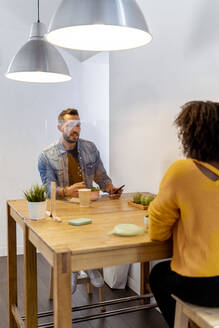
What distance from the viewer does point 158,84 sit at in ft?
8.89

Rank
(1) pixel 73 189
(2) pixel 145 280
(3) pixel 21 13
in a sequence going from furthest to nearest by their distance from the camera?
(3) pixel 21 13
(2) pixel 145 280
(1) pixel 73 189

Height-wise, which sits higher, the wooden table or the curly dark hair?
the curly dark hair

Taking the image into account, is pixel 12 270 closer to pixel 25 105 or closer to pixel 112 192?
pixel 112 192

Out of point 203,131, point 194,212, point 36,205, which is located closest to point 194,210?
point 194,212

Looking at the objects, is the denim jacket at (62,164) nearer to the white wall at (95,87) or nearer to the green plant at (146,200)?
the green plant at (146,200)

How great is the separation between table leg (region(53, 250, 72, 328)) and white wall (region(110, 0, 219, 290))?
126cm

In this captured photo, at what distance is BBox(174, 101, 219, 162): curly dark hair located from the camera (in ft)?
4.98

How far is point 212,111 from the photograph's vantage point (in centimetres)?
153

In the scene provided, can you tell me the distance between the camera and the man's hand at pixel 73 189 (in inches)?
94.7

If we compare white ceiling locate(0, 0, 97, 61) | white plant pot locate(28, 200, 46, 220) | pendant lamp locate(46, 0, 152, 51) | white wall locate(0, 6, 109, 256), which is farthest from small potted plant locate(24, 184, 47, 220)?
white ceiling locate(0, 0, 97, 61)

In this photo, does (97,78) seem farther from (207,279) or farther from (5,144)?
(207,279)

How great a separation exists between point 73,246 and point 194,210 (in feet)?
1.59

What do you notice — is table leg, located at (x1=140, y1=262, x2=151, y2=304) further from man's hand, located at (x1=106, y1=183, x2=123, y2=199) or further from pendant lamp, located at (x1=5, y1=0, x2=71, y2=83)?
pendant lamp, located at (x1=5, y1=0, x2=71, y2=83)

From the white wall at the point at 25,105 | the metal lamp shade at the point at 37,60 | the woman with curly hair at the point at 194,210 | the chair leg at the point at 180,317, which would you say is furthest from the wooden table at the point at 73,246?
the white wall at the point at 25,105
